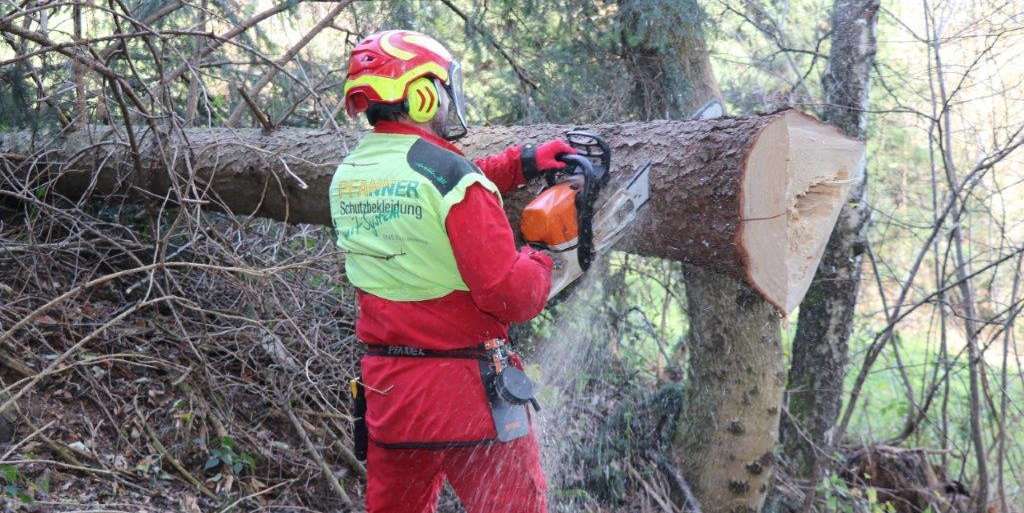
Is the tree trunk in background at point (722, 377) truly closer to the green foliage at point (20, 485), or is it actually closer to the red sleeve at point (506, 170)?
the red sleeve at point (506, 170)

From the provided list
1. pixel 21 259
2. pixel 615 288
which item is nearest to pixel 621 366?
pixel 615 288

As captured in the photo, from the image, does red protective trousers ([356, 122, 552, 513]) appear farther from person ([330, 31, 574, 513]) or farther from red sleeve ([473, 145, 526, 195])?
red sleeve ([473, 145, 526, 195])

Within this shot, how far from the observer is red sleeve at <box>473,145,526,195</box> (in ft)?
9.23

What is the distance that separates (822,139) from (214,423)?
2935 mm

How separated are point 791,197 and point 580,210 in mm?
802

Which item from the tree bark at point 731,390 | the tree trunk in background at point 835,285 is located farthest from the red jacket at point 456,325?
the tree trunk in background at point 835,285

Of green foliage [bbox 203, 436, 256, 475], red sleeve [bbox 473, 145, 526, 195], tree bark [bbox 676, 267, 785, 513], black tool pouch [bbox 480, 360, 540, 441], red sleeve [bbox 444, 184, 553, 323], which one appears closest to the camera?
red sleeve [bbox 444, 184, 553, 323]

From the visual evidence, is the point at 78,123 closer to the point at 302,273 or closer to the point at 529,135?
the point at 302,273

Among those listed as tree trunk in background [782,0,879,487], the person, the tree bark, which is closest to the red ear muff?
the person

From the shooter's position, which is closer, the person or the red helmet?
the person

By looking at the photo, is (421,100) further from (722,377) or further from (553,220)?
(722,377)

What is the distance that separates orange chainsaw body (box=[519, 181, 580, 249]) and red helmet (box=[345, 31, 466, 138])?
0.49 m

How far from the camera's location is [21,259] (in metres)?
4.26

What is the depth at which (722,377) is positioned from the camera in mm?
4137
